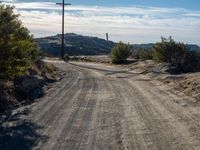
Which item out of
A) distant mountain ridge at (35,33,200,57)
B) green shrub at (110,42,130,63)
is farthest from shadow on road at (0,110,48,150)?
distant mountain ridge at (35,33,200,57)

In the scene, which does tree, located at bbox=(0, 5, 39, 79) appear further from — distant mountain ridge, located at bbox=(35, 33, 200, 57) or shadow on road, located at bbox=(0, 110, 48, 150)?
distant mountain ridge, located at bbox=(35, 33, 200, 57)

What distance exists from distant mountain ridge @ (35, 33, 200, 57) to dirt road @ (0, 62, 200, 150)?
87.6m

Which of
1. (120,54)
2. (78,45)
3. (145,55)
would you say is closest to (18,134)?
(120,54)

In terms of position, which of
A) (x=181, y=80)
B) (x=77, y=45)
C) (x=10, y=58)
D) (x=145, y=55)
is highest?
(x=10, y=58)

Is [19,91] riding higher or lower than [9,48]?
lower

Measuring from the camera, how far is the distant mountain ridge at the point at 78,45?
113 m

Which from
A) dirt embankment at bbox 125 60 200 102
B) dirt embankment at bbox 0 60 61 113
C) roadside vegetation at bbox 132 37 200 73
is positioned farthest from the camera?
roadside vegetation at bbox 132 37 200 73

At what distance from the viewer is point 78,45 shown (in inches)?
4840

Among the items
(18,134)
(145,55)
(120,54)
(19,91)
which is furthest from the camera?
(145,55)

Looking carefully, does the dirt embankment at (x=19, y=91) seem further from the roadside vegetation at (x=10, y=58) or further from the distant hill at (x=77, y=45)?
the distant hill at (x=77, y=45)

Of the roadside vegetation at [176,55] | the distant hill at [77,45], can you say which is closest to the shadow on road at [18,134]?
the roadside vegetation at [176,55]

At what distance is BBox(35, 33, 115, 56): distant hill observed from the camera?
11300cm

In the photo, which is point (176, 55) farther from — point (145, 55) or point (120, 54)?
point (145, 55)

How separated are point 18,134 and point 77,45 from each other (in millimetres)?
108586
